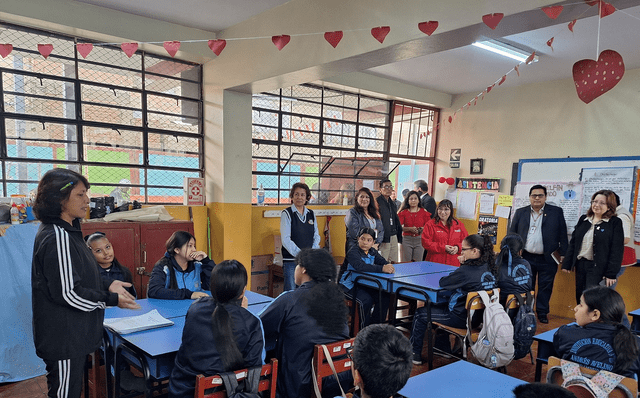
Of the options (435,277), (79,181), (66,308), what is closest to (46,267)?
(66,308)

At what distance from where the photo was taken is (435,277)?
3.69m

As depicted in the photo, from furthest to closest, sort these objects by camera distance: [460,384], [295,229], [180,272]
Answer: [295,229]
[180,272]
[460,384]

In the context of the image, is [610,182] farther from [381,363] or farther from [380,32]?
[381,363]

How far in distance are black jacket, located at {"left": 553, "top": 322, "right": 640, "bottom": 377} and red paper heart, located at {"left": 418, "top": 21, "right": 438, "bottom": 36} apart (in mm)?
2063

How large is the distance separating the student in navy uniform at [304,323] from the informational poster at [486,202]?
17.2 ft

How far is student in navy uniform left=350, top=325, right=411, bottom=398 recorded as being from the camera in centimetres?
126

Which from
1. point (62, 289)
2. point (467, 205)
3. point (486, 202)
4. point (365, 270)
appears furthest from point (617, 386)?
point (467, 205)

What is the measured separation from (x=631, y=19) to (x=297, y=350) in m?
4.48

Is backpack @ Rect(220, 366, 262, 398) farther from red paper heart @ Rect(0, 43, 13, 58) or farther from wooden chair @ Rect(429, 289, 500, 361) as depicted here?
red paper heart @ Rect(0, 43, 13, 58)

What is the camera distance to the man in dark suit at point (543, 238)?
4.67 m

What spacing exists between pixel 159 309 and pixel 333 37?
251 centimetres

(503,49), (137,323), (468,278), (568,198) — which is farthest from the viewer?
(568,198)

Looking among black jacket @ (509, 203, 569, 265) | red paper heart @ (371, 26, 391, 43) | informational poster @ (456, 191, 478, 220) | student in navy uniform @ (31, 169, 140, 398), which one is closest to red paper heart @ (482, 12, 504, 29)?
red paper heart @ (371, 26, 391, 43)

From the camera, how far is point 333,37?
3371 millimetres
